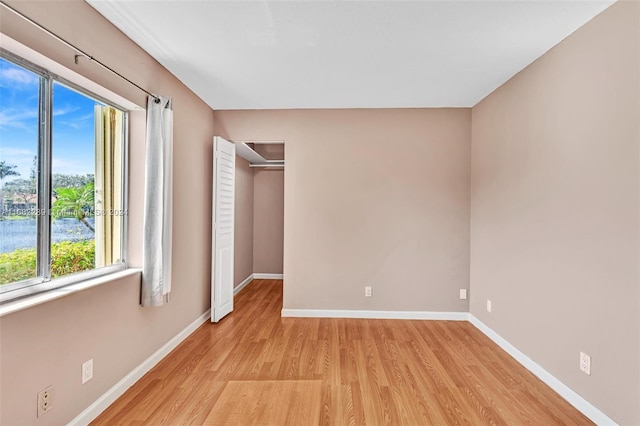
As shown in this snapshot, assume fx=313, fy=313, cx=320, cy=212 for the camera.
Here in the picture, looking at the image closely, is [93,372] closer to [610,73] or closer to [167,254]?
[167,254]

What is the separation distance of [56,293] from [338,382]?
1.97 metres

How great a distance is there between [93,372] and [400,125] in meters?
3.79

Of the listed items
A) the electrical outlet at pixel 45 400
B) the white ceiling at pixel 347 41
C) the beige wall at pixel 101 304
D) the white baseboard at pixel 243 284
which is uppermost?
the white ceiling at pixel 347 41

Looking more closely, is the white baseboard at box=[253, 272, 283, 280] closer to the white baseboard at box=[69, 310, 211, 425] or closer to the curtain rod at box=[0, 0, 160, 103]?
the white baseboard at box=[69, 310, 211, 425]

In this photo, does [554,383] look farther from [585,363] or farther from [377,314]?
[377,314]

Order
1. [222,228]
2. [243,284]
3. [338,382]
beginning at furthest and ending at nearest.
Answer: [243,284], [222,228], [338,382]

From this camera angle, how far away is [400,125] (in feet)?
12.9

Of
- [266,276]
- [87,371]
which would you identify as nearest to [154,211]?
[87,371]

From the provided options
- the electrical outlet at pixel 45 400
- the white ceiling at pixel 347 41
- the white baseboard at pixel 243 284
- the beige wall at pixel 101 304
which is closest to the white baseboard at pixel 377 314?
the beige wall at pixel 101 304

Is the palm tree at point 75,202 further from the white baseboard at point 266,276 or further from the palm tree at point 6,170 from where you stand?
the white baseboard at point 266,276

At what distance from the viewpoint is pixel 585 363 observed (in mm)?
2123

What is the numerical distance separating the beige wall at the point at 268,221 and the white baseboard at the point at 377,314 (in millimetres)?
2191

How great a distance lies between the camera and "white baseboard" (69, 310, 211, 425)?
196 centimetres

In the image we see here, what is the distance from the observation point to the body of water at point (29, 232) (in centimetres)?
158
